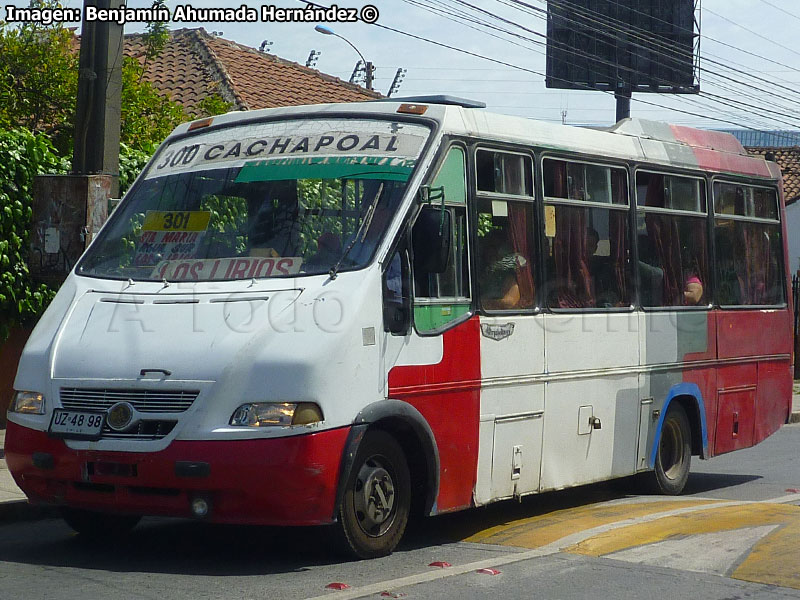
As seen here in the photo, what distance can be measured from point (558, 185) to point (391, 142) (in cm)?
171

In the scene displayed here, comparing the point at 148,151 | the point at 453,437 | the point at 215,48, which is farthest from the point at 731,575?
the point at 215,48

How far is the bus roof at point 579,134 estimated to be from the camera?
8.28 m

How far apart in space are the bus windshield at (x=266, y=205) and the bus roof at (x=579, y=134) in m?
0.17

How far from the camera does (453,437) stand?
7.88 meters

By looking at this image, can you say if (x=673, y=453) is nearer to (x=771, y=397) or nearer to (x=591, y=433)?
(x=771, y=397)

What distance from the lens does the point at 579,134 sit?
958 centimetres

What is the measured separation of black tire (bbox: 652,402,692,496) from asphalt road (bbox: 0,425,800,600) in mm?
978

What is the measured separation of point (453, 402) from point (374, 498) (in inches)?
34.0

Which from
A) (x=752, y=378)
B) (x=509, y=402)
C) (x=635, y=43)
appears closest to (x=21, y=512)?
(x=509, y=402)

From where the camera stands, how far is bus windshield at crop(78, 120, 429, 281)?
7.54 meters

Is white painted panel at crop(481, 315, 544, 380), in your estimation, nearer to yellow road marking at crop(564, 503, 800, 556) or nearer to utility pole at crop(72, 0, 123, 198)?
yellow road marking at crop(564, 503, 800, 556)

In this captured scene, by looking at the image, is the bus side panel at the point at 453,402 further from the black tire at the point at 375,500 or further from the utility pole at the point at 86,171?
the utility pole at the point at 86,171

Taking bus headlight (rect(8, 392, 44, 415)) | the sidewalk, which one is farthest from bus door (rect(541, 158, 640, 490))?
the sidewalk

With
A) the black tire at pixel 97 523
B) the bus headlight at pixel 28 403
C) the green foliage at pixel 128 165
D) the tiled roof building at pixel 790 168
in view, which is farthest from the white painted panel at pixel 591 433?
the tiled roof building at pixel 790 168
